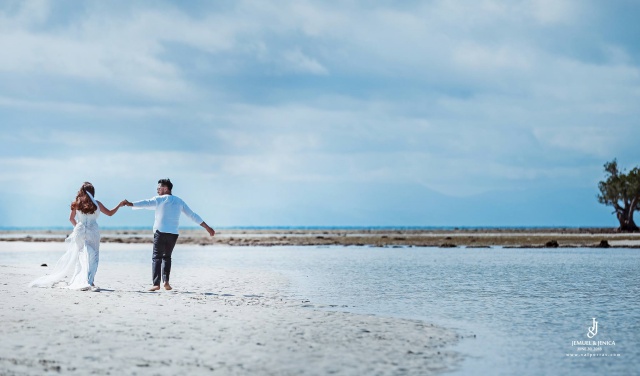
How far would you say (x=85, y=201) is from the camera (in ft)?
58.2

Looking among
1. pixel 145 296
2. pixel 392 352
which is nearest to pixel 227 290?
pixel 145 296

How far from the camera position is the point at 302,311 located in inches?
587

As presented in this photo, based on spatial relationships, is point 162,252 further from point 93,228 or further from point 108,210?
point 93,228

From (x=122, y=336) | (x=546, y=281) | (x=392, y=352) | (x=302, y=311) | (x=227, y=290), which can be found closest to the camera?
(x=392, y=352)

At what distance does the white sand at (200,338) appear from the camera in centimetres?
922

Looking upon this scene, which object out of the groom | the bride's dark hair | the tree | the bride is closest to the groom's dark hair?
the groom

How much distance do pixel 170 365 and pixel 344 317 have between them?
5353 mm

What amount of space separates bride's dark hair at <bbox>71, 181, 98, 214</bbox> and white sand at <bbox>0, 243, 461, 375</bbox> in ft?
6.89

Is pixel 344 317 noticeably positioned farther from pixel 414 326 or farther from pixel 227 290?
pixel 227 290

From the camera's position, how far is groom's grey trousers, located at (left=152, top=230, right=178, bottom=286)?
704 inches

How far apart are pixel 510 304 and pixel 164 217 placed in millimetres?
8793

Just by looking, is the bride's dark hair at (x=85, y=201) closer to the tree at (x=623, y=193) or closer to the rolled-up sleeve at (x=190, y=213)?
the rolled-up sleeve at (x=190, y=213)

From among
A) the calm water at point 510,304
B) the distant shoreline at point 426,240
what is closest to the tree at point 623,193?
the distant shoreline at point 426,240

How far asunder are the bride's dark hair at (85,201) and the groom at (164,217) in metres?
0.92
